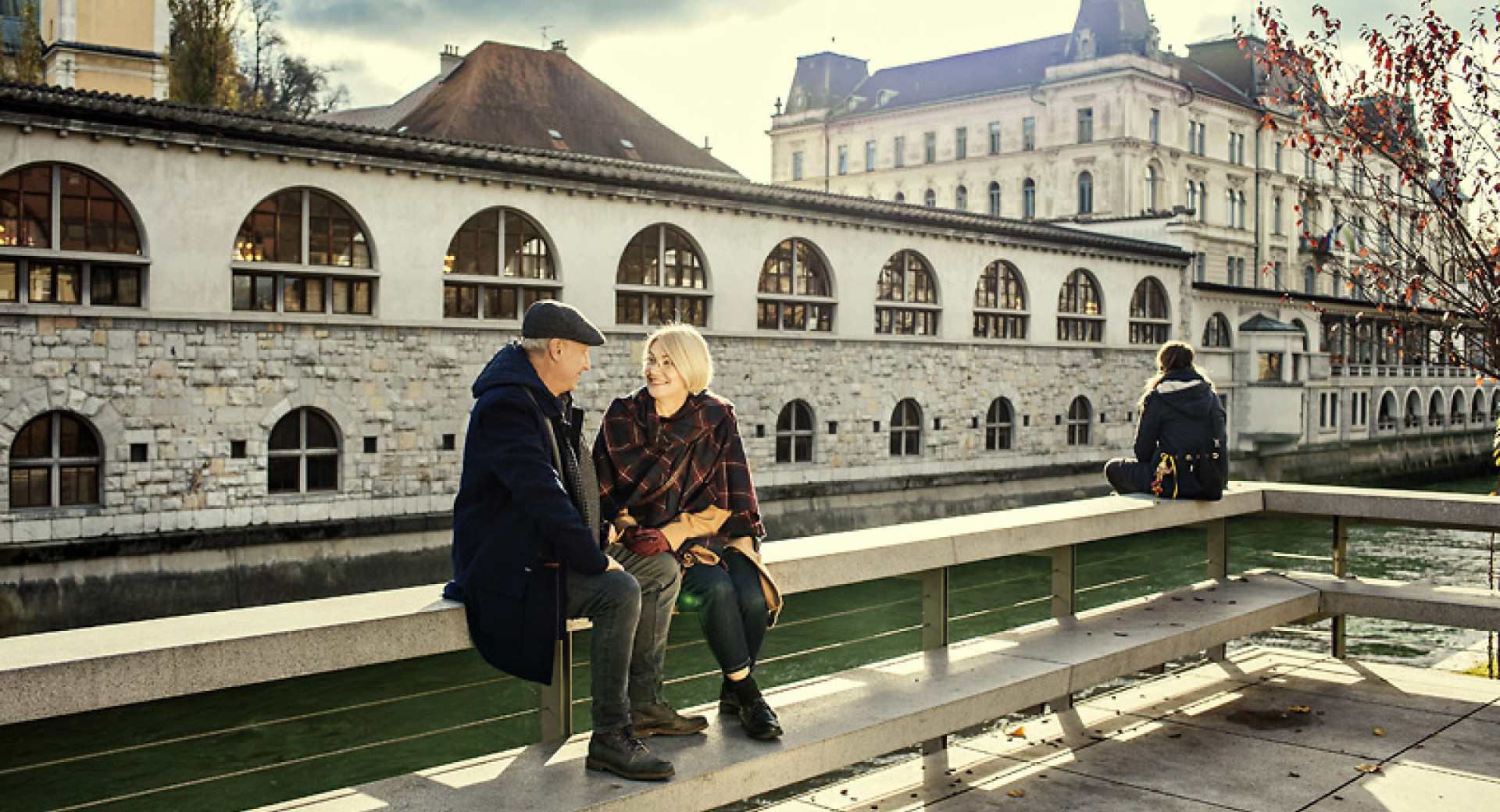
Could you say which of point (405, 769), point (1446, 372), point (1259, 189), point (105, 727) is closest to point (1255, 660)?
point (405, 769)

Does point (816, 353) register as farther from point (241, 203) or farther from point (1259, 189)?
point (1259, 189)

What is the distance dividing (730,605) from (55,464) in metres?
14.1

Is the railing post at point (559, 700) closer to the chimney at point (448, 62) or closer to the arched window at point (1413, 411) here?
the chimney at point (448, 62)

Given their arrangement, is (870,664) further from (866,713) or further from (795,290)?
(795,290)

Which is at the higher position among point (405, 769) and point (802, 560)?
point (802, 560)

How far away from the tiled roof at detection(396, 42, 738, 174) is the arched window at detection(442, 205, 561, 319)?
13145 millimetres

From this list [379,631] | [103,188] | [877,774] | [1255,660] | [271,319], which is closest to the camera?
[379,631]

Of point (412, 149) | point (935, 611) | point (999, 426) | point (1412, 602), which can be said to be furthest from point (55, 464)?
point (999, 426)

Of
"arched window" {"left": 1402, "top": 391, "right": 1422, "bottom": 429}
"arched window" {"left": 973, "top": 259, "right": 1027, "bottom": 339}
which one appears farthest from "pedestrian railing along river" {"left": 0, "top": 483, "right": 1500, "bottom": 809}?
"arched window" {"left": 1402, "top": 391, "right": 1422, "bottom": 429}

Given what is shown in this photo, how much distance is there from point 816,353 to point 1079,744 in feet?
64.3

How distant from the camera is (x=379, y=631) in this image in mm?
3725

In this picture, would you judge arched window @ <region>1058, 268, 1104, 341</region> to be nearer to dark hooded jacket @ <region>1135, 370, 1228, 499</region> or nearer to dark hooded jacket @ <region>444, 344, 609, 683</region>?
dark hooded jacket @ <region>1135, 370, 1228, 499</region>

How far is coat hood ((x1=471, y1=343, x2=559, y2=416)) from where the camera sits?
13.2 feet

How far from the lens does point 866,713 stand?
475cm
